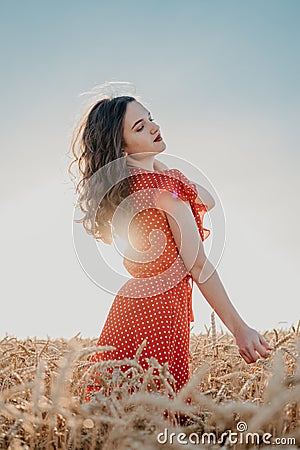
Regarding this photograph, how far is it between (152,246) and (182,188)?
35cm

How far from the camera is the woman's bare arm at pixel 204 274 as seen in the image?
258 cm

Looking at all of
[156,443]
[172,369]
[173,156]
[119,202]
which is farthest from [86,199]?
[156,443]

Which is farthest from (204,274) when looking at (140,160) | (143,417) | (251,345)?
(143,417)

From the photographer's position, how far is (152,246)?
2.89 metres

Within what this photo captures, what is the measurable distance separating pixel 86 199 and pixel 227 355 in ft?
3.97

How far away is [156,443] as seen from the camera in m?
1.26

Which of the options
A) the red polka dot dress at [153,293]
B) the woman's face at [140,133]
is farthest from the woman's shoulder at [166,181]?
the woman's face at [140,133]

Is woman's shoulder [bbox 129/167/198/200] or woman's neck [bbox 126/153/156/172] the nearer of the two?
woman's shoulder [bbox 129/167/198/200]

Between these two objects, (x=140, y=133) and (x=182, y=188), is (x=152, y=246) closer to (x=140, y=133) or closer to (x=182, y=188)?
(x=182, y=188)

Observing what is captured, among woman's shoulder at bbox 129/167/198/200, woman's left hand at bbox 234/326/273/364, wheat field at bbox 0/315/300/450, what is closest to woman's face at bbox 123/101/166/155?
woman's shoulder at bbox 129/167/198/200

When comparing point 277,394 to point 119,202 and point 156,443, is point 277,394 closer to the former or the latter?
point 156,443

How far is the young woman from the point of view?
272 cm

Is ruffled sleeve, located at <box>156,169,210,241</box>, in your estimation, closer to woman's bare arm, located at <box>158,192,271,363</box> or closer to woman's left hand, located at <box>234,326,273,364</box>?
woman's bare arm, located at <box>158,192,271,363</box>

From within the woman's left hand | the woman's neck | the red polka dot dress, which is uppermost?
the woman's neck
